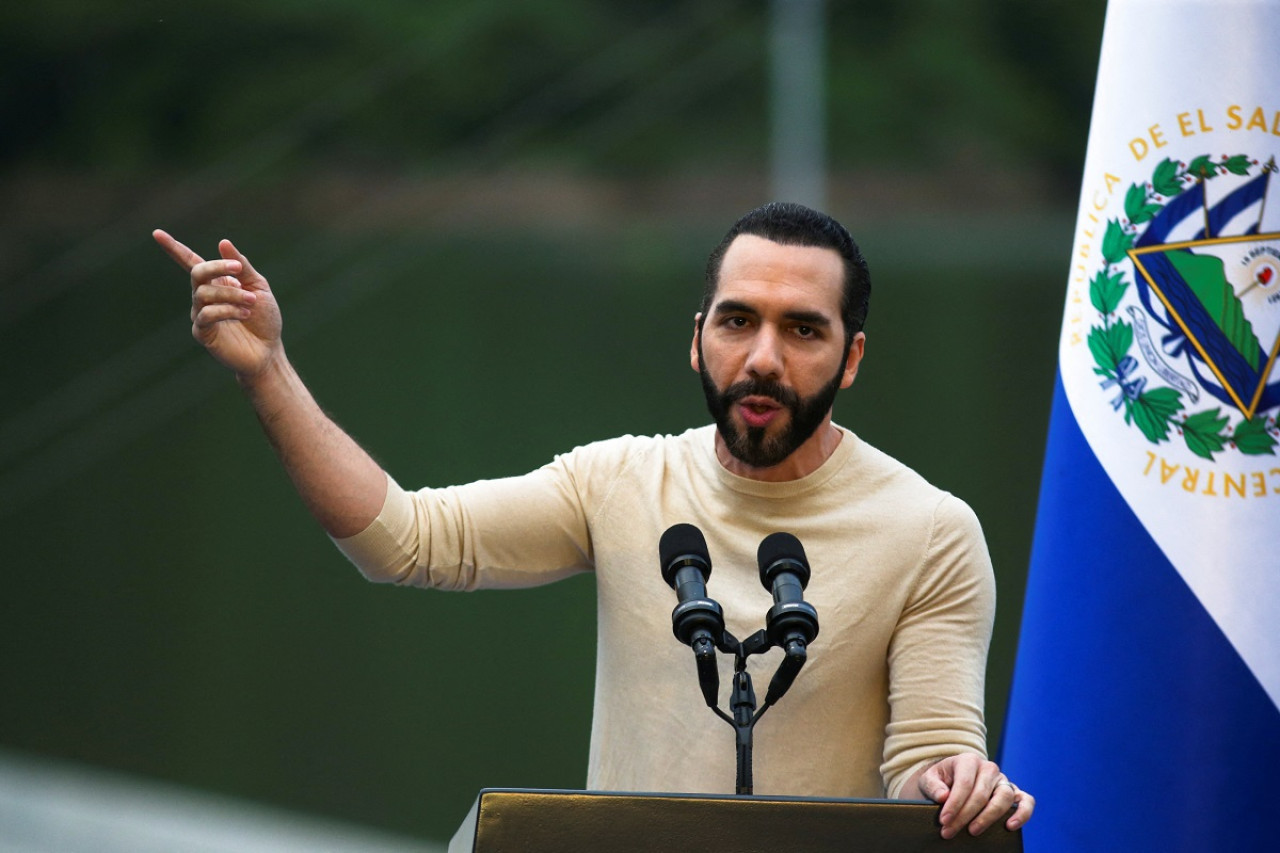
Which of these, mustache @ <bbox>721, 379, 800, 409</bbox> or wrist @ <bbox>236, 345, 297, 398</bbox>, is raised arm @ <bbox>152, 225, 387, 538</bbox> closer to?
wrist @ <bbox>236, 345, 297, 398</bbox>

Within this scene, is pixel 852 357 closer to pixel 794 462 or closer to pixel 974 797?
pixel 794 462

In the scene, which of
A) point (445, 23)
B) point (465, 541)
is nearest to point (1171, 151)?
point (465, 541)

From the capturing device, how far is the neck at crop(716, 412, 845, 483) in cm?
207

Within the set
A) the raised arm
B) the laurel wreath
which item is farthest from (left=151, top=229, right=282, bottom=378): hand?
the laurel wreath

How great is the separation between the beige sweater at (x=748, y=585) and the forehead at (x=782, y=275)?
21cm

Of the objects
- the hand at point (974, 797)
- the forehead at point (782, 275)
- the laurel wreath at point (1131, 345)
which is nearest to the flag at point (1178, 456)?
the laurel wreath at point (1131, 345)

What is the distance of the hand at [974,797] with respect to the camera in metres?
1.63

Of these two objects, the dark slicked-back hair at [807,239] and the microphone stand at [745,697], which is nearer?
the microphone stand at [745,697]

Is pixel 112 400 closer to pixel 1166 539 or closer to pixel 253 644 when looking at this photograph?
pixel 253 644

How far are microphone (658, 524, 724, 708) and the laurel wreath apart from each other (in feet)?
2.61

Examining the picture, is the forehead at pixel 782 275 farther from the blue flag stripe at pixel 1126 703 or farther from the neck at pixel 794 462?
the blue flag stripe at pixel 1126 703

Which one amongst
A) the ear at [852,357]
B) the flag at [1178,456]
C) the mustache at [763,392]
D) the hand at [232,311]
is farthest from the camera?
the flag at [1178,456]

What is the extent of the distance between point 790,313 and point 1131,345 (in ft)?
1.82

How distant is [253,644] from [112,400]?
6537 mm
